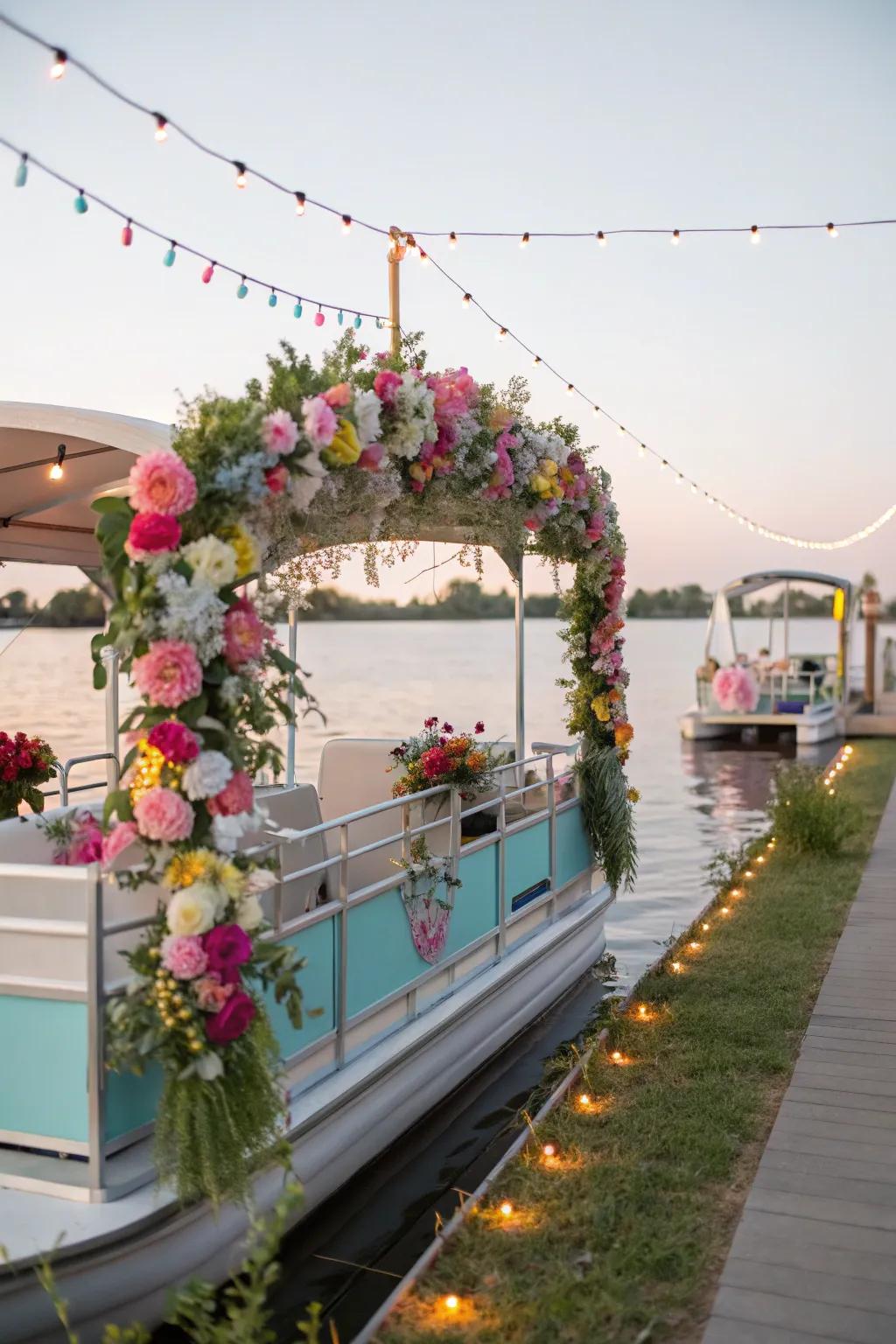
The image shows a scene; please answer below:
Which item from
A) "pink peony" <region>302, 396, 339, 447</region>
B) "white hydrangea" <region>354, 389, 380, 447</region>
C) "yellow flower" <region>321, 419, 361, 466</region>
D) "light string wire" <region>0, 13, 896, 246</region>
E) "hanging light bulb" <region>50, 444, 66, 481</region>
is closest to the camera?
"pink peony" <region>302, 396, 339, 447</region>

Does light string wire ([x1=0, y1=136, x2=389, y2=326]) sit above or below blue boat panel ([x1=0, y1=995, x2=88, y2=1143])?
above

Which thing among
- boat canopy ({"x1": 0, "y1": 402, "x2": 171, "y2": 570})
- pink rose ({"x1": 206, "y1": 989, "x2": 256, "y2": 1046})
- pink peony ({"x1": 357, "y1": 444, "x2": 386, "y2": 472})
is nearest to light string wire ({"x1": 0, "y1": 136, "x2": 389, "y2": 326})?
boat canopy ({"x1": 0, "y1": 402, "x2": 171, "y2": 570})

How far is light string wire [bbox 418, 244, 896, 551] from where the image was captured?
8.41 metres

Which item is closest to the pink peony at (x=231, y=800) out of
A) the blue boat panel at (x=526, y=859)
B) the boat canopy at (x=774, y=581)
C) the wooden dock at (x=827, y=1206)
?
the wooden dock at (x=827, y=1206)

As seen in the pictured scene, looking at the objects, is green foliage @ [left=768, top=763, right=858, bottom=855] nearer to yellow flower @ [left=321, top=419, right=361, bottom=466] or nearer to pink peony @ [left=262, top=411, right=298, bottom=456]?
yellow flower @ [left=321, top=419, right=361, bottom=466]

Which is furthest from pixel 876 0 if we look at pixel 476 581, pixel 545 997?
pixel 545 997

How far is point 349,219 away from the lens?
6.89 meters

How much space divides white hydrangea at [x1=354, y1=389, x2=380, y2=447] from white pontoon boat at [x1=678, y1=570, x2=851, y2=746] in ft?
58.9

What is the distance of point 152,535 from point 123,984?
121 cm

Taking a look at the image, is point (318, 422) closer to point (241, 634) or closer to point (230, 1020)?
point (241, 634)

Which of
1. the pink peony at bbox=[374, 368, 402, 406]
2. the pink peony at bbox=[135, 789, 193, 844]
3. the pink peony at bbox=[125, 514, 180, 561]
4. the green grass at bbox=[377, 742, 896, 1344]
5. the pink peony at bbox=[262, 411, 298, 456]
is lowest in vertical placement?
the green grass at bbox=[377, 742, 896, 1344]

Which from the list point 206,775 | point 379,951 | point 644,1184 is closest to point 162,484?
point 206,775

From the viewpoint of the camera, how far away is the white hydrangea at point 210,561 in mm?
3094

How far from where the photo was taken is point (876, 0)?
7348 millimetres
